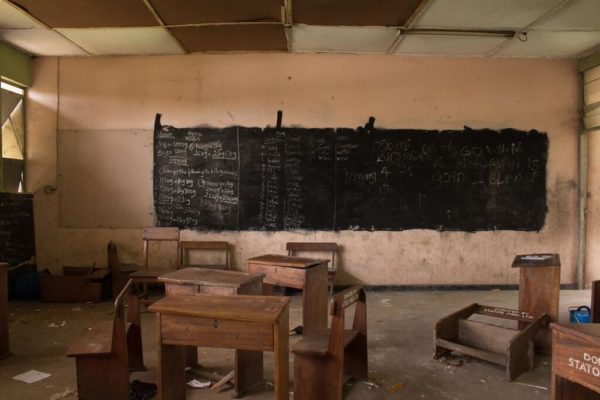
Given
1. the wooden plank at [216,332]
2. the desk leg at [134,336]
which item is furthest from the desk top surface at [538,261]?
the desk leg at [134,336]

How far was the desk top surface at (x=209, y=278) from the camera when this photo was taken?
9.01ft

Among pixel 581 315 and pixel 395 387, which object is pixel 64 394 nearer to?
pixel 395 387

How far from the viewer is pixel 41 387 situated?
9.49 feet

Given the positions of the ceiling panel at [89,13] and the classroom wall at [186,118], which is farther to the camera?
the classroom wall at [186,118]

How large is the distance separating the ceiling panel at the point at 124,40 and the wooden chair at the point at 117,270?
2.49 m

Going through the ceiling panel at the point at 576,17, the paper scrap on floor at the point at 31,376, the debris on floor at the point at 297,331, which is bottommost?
the paper scrap on floor at the point at 31,376

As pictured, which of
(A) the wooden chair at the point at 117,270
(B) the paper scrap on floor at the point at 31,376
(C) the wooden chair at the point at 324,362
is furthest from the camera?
(A) the wooden chair at the point at 117,270

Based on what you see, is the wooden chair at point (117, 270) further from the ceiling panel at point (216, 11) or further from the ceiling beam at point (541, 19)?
the ceiling beam at point (541, 19)

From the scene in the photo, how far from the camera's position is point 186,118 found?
5.71 meters

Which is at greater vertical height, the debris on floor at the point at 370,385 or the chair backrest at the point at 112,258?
the chair backrest at the point at 112,258

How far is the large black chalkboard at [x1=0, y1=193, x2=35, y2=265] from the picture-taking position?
5086mm

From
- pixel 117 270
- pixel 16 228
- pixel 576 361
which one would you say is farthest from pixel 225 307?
pixel 16 228

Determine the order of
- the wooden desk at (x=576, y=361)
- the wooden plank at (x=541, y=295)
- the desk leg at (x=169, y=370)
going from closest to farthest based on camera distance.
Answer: the wooden desk at (x=576, y=361) → the desk leg at (x=169, y=370) → the wooden plank at (x=541, y=295)

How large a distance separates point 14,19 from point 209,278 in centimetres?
383
